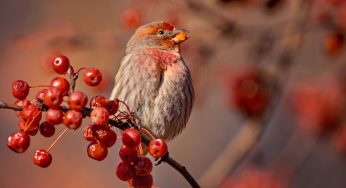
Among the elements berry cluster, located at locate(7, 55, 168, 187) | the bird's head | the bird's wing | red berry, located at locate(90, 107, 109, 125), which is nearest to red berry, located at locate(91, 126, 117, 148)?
berry cluster, located at locate(7, 55, 168, 187)

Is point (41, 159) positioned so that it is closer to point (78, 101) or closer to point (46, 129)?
point (46, 129)

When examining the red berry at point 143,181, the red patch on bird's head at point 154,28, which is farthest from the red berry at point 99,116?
the red patch on bird's head at point 154,28

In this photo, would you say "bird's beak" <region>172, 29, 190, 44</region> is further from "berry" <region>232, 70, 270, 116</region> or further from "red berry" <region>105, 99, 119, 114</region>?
"red berry" <region>105, 99, 119, 114</region>

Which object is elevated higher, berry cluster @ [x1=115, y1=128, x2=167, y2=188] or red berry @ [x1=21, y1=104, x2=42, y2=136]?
red berry @ [x1=21, y1=104, x2=42, y2=136]

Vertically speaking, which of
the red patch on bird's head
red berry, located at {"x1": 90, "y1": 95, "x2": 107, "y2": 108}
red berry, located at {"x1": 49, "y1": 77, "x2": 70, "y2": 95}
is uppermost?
red berry, located at {"x1": 49, "y1": 77, "x2": 70, "y2": 95}

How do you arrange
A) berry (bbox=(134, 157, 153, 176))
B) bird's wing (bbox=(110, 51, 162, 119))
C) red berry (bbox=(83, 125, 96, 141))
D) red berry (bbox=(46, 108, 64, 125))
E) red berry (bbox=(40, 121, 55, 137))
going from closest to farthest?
1. red berry (bbox=(46, 108, 64, 125))
2. red berry (bbox=(40, 121, 55, 137))
3. red berry (bbox=(83, 125, 96, 141))
4. berry (bbox=(134, 157, 153, 176))
5. bird's wing (bbox=(110, 51, 162, 119))

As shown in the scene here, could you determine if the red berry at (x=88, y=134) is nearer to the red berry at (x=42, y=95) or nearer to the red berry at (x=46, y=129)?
the red berry at (x=46, y=129)

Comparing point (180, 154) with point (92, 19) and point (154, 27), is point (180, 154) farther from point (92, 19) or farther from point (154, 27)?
point (154, 27)
